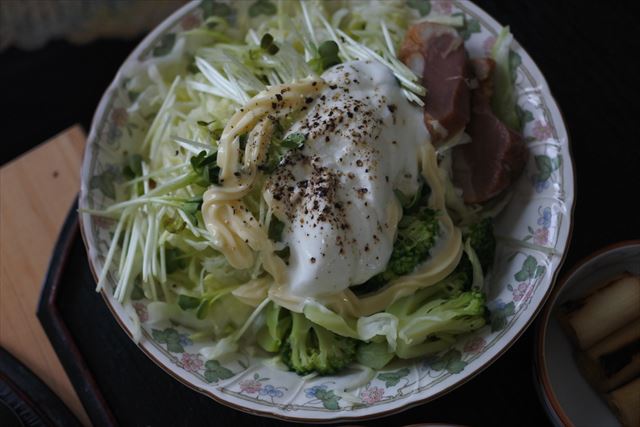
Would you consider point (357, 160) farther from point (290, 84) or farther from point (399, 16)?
point (399, 16)

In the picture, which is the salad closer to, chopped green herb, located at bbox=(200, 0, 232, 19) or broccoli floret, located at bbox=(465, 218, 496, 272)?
broccoli floret, located at bbox=(465, 218, 496, 272)

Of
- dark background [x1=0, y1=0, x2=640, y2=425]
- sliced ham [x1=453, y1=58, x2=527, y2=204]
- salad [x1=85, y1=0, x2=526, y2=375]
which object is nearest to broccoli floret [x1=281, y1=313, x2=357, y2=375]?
salad [x1=85, y1=0, x2=526, y2=375]

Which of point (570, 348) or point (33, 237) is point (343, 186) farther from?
point (33, 237)

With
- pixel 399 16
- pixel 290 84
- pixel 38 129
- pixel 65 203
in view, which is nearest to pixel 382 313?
pixel 290 84

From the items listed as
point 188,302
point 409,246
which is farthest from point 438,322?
point 188,302

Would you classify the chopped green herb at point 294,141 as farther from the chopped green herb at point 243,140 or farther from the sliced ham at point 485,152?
the sliced ham at point 485,152


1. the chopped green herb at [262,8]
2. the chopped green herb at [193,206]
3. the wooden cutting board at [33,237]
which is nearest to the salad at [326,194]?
the chopped green herb at [193,206]

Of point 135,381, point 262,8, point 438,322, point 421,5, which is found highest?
point 262,8
